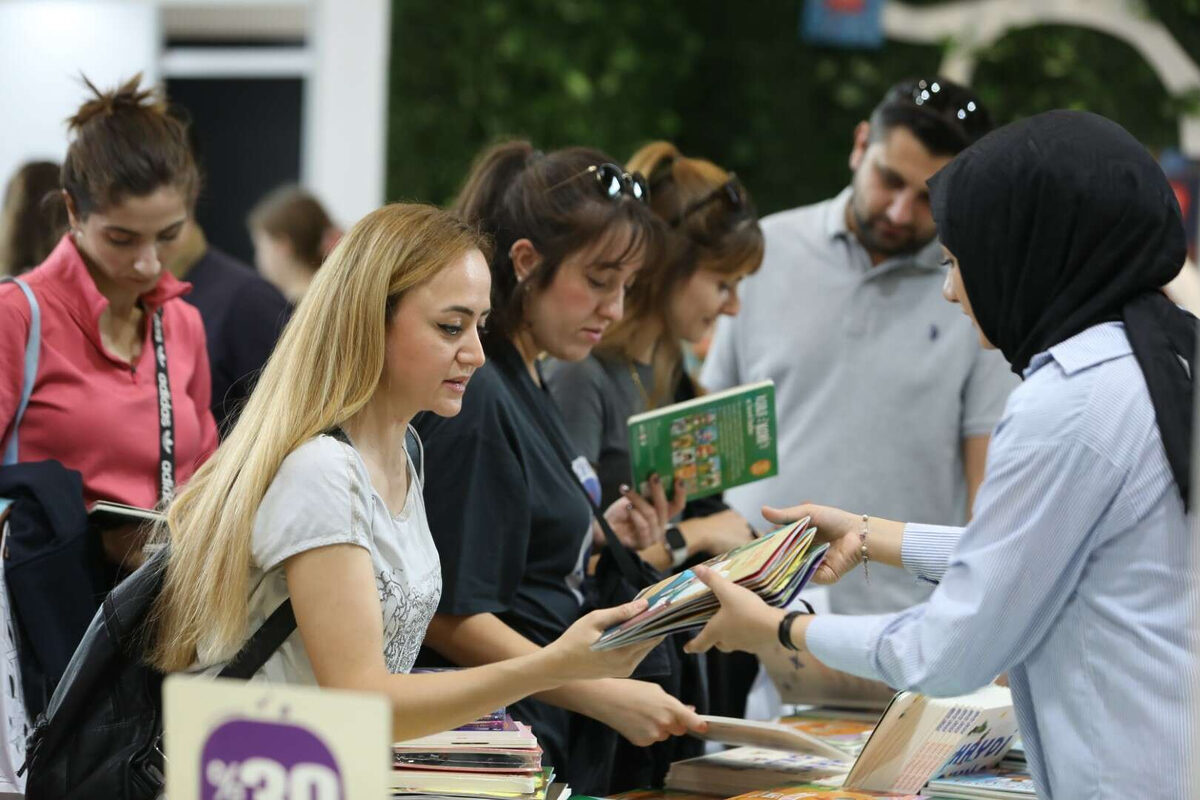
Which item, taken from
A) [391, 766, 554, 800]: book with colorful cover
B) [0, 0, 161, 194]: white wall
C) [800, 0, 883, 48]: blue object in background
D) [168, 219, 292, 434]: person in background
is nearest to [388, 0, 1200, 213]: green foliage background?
[800, 0, 883, 48]: blue object in background

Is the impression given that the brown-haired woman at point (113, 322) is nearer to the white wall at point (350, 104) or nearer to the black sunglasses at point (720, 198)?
the black sunglasses at point (720, 198)

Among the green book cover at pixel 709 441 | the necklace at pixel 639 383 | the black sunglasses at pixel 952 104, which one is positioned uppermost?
the black sunglasses at pixel 952 104

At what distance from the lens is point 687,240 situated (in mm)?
2939

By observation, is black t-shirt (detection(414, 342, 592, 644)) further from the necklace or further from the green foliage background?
the green foliage background

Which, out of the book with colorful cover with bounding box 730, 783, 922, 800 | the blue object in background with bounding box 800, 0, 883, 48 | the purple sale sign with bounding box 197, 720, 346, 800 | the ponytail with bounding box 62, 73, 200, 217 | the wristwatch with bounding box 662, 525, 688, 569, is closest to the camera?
the purple sale sign with bounding box 197, 720, 346, 800

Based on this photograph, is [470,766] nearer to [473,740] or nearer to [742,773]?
[473,740]

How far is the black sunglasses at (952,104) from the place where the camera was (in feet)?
9.82

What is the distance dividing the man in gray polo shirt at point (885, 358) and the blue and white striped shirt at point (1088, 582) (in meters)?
1.53

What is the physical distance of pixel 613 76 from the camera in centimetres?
635

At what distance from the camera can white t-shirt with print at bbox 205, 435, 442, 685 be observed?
5.55ft

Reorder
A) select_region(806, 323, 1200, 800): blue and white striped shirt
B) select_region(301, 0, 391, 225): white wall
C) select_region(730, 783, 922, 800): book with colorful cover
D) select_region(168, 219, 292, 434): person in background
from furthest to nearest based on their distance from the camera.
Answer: select_region(301, 0, 391, 225): white wall
select_region(168, 219, 292, 434): person in background
select_region(730, 783, 922, 800): book with colorful cover
select_region(806, 323, 1200, 800): blue and white striped shirt

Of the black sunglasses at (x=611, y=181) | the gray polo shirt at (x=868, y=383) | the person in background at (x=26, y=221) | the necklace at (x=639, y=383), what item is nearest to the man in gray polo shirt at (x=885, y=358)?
the gray polo shirt at (x=868, y=383)

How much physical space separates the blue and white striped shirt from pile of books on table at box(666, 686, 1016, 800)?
469 mm

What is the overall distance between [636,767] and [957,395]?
1.22 meters
